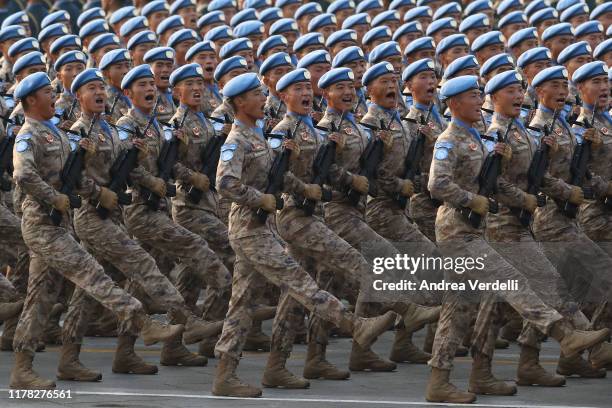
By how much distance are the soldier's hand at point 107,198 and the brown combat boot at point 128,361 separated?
1.08 m

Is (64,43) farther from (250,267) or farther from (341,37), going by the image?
(250,267)

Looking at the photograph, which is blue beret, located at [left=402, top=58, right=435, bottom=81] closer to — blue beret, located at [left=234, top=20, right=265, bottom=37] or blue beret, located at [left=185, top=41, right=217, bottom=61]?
blue beret, located at [left=185, top=41, right=217, bottom=61]

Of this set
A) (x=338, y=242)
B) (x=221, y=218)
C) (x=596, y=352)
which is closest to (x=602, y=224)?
(x=596, y=352)

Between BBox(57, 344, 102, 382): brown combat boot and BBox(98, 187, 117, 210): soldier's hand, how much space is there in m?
1.05

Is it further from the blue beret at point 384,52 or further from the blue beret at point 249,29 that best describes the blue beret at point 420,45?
the blue beret at point 249,29

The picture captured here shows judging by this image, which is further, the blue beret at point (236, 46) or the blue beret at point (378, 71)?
the blue beret at point (236, 46)

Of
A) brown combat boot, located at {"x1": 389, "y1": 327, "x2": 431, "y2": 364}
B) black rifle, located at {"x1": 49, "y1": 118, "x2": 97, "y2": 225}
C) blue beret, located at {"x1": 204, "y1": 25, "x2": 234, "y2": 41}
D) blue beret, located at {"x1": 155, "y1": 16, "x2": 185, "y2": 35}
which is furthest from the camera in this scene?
blue beret, located at {"x1": 155, "y1": 16, "x2": 185, "y2": 35}

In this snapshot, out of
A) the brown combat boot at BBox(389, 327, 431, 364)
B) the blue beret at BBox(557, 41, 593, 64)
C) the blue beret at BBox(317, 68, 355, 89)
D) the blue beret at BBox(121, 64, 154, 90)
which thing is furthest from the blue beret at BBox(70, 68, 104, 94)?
the blue beret at BBox(557, 41, 593, 64)

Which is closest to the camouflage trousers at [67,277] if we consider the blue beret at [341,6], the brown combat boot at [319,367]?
the brown combat boot at [319,367]

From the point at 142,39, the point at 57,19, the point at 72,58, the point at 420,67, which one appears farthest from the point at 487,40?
the point at 57,19

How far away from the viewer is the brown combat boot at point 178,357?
51.5ft

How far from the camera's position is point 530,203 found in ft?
47.2

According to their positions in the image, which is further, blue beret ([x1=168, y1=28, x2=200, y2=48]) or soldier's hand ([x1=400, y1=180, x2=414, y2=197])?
blue beret ([x1=168, y1=28, x2=200, y2=48])

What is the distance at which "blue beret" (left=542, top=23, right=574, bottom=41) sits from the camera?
19.9 m
